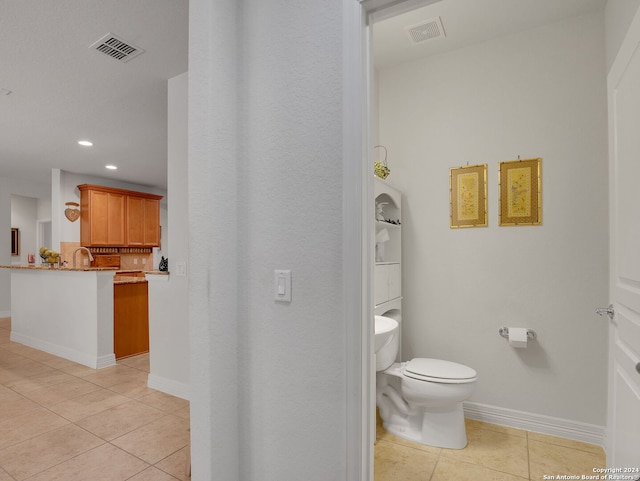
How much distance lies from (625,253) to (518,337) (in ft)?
4.32

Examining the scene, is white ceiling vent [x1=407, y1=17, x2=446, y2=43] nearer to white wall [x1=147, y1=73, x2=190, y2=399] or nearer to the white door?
the white door

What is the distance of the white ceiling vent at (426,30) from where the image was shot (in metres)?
2.39

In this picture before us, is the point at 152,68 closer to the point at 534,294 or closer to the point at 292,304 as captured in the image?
the point at 292,304

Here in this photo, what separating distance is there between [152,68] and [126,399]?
268 cm

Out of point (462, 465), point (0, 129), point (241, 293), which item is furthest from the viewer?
point (0, 129)

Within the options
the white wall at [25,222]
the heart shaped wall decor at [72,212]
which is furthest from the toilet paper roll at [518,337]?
the white wall at [25,222]

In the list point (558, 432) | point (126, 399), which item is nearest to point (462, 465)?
point (558, 432)

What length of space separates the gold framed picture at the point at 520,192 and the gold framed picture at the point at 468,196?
0.11 meters

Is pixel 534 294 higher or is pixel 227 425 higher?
pixel 534 294

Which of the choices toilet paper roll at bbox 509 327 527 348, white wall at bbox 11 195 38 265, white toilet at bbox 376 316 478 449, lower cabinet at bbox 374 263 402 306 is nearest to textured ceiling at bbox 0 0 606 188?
lower cabinet at bbox 374 263 402 306

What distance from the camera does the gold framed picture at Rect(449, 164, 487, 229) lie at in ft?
8.50

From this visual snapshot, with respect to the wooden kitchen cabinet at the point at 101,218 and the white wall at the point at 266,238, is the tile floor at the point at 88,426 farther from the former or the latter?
the wooden kitchen cabinet at the point at 101,218

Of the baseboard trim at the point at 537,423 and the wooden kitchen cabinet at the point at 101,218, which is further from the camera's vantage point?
the wooden kitchen cabinet at the point at 101,218

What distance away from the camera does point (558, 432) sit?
7.59 feet
